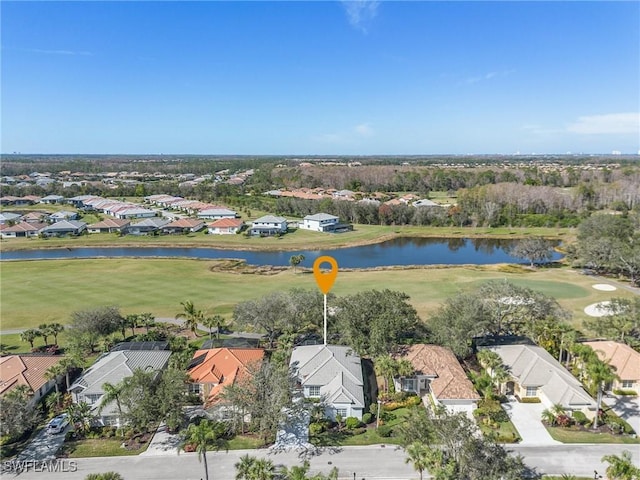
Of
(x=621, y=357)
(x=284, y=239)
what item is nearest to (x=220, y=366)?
(x=621, y=357)

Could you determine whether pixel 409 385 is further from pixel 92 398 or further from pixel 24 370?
pixel 24 370

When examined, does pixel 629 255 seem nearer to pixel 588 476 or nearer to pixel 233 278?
pixel 588 476

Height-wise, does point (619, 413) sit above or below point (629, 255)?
below

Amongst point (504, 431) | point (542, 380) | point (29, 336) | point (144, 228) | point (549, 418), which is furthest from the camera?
point (144, 228)

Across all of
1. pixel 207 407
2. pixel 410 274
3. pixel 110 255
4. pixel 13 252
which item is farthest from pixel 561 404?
pixel 13 252

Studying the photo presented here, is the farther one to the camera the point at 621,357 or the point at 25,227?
the point at 25,227

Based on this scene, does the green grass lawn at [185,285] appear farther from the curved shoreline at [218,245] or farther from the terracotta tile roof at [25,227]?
the terracotta tile roof at [25,227]
